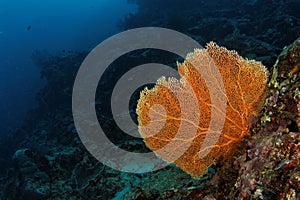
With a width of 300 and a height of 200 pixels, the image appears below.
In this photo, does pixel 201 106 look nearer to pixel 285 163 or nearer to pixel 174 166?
pixel 285 163

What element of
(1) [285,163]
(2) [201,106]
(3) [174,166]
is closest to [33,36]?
(3) [174,166]

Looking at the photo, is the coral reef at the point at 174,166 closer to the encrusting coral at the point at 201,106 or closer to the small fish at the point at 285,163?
the small fish at the point at 285,163

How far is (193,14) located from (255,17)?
4.66m

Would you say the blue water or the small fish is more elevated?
the blue water

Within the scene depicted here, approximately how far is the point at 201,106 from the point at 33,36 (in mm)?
63254

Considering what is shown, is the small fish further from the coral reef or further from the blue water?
the blue water

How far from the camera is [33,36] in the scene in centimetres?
5850

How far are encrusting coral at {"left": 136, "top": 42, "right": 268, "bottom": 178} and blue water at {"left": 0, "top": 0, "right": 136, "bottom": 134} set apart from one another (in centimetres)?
1902

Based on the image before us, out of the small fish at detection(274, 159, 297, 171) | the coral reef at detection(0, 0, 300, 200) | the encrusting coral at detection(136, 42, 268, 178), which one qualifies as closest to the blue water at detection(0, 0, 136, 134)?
the coral reef at detection(0, 0, 300, 200)

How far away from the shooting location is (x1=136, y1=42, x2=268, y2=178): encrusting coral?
2.92 m

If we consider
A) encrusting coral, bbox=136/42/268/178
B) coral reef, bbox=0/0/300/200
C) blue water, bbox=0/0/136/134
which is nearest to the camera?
coral reef, bbox=0/0/300/200

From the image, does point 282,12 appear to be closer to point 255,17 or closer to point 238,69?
point 255,17

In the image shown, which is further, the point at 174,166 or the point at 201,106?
the point at 174,166

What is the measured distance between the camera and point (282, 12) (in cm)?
1174
